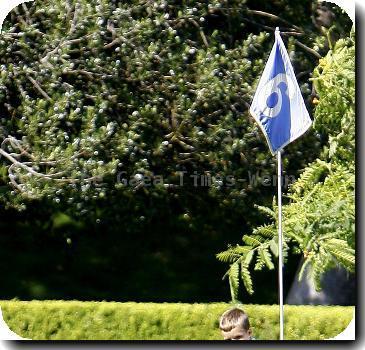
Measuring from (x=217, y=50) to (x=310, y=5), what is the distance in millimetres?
1342

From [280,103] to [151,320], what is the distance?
8.88ft

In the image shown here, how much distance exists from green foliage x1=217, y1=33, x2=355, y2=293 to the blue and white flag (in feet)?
0.65

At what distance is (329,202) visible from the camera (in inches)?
342

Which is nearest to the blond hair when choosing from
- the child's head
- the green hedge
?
the child's head

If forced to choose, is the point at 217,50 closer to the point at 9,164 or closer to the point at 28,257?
the point at 9,164

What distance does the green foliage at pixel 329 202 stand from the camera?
8359 millimetres

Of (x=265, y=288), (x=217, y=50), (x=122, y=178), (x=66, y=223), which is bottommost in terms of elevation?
(x=265, y=288)

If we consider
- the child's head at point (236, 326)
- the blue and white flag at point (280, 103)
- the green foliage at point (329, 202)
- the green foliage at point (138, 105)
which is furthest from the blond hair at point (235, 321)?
the green foliage at point (138, 105)

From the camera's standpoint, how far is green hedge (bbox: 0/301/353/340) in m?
10.1

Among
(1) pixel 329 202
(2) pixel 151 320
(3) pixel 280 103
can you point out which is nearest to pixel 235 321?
(1) pixel 329 202

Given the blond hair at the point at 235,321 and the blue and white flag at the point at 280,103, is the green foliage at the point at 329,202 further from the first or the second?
the blond hair at the point at 235,321

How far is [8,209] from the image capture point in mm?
12211

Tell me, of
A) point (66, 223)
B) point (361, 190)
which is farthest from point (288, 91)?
point (66, 223)

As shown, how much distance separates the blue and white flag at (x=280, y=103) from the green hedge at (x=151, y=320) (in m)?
1.95
